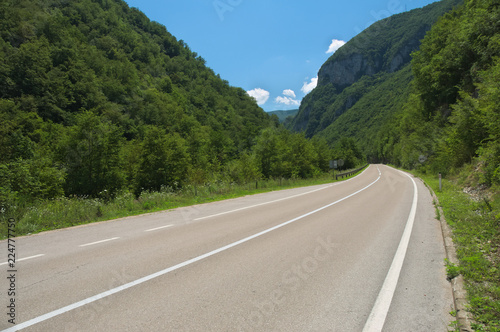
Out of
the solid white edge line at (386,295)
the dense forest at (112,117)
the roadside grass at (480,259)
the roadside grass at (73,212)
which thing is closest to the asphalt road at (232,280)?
the solid white edge line at (386,295)

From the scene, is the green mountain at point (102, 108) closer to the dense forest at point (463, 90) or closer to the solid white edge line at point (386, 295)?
the solid white edge line at point (386, 295)

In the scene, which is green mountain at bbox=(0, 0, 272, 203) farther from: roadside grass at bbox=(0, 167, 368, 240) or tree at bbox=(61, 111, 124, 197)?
roadside grass at bbox=(0, 167, 368, 240)

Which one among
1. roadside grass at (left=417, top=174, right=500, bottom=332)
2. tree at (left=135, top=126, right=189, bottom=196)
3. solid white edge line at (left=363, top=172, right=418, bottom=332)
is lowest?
solid white edge line at (left=363, top=172, right=418, bottom=332)

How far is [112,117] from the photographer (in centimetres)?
7162

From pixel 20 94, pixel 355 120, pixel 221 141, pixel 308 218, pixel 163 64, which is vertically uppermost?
pixel 163 64

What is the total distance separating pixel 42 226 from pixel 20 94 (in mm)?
76288

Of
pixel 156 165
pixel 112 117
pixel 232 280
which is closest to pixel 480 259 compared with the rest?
pixel 232 280

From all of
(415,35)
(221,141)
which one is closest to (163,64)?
(221,141)

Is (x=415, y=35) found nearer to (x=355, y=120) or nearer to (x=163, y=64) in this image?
(x=355, y=120)

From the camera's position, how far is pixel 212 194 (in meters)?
17.3

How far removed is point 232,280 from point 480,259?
4434 millimetres

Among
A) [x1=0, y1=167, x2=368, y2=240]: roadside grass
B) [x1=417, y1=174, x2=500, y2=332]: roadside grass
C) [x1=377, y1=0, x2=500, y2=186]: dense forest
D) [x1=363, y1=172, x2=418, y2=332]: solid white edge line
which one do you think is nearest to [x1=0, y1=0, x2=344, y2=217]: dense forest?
[x1=0, y1=167, x2=368, y2=240]: roadside grass

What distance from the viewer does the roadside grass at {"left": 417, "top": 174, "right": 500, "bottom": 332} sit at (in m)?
3.04

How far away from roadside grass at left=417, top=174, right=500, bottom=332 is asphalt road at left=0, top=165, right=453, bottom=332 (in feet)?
1.04
